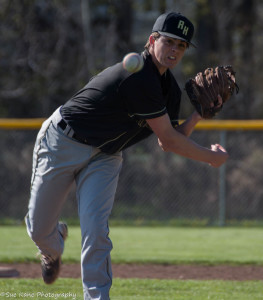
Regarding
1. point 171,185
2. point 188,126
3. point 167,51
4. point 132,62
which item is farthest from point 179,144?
point 171,185

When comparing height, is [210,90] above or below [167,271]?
above

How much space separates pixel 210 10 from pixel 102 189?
1338 cm

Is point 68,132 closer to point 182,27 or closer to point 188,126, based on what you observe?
point 188,126

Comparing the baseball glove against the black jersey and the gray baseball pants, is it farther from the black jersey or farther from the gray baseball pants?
the gray baseball pants

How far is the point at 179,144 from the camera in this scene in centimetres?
430

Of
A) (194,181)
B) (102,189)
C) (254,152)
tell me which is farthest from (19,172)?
(102,189)

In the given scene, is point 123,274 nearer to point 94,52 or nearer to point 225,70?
point 225,70

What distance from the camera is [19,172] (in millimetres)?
11961

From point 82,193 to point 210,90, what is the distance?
48.4 inches

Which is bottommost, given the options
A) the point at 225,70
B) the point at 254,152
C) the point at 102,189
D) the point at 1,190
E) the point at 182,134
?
the point at 1,190

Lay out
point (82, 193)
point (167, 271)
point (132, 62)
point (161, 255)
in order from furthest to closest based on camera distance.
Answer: point (161, 255)
point (167, 271)
point (82, 193)
point (132, 62)

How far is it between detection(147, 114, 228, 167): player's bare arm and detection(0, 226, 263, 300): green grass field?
136 centimetres

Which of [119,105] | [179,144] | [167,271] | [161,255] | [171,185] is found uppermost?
[119,105]

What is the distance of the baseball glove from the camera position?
4.58 metres
